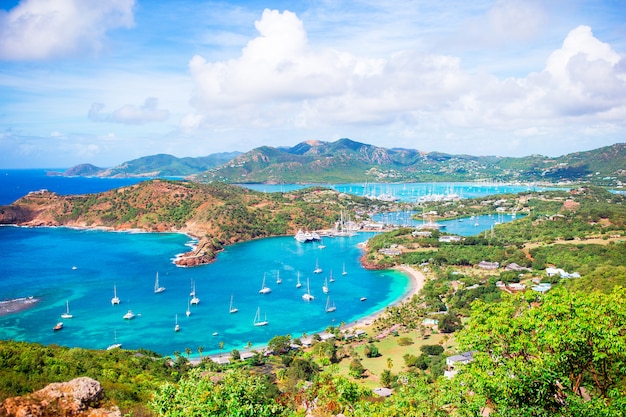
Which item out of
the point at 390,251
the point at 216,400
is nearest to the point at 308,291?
the point at 390,251

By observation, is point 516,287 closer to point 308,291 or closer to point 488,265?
point 488,265

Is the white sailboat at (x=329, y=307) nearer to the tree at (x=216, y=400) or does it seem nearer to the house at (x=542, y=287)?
the house at (x=542, y=287)

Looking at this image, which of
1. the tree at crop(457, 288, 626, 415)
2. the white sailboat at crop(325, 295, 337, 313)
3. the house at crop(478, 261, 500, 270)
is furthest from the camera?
the house at crop(478, 261, 500, 270)

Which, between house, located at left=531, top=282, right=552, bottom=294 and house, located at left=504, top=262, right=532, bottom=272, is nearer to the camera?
house, located at left=531, top=282, right=552, bottom=294

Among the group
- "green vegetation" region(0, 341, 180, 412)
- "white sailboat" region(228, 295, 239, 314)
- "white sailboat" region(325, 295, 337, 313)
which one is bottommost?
"white sailboat" region(325, 295, 337, 313)

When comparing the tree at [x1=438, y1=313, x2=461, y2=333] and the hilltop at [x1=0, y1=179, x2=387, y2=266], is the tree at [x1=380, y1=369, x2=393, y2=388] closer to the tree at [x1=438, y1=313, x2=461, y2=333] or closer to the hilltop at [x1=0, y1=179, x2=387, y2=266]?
the tree at [x1=438, y1=313, x2=461, y2=333]

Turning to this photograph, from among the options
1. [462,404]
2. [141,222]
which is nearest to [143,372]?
[462,404]

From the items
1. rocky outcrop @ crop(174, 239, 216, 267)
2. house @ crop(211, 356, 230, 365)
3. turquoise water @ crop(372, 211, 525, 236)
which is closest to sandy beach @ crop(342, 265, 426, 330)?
house @ crop(211, 356, 230, 365)
